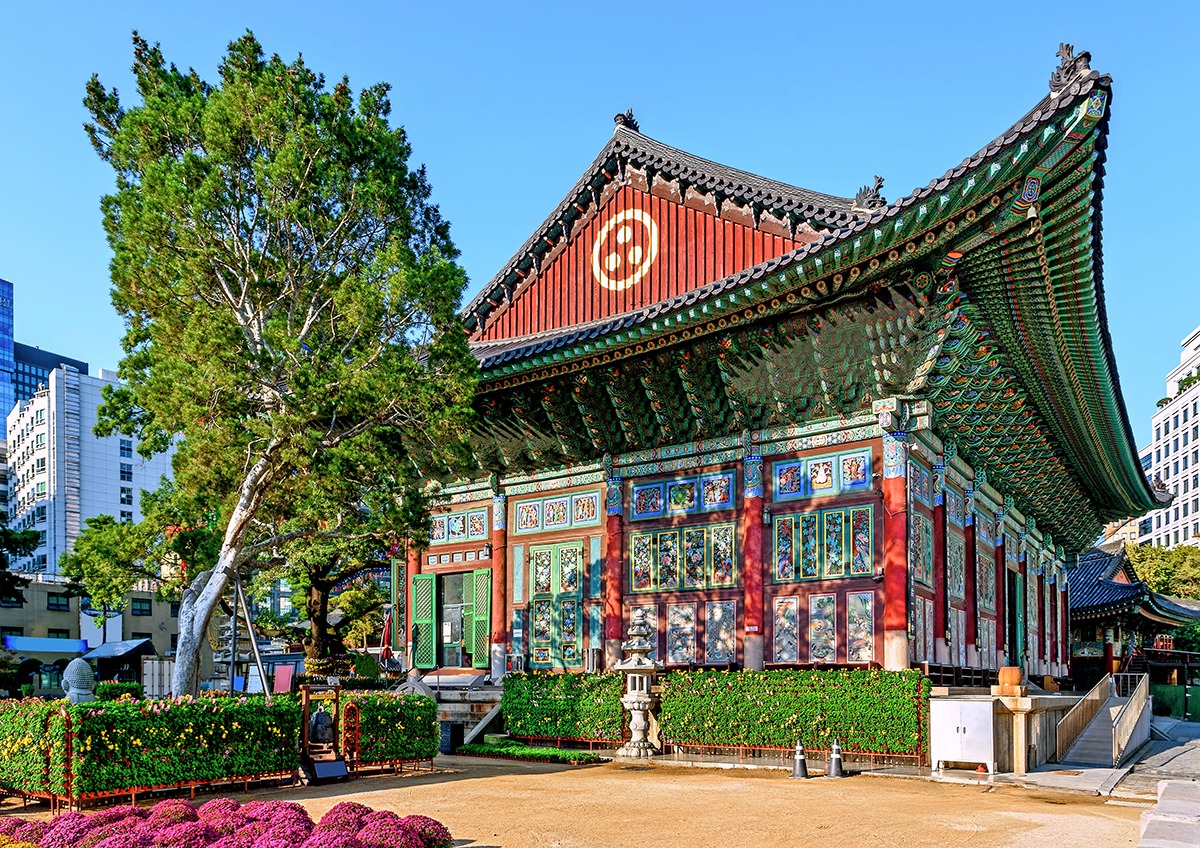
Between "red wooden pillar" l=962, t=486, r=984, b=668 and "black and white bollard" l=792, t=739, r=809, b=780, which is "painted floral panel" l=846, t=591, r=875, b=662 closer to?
"black and white bollard" l=792, t=739, r=809, b=780

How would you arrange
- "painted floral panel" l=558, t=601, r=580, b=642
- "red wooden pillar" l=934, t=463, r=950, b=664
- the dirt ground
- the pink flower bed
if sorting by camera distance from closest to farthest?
1. the pink flower bed
2. the dirt ground
3. "red wooden pillar" l=934, t=463, r=950, b=664
4. "painted floral panel" l=558, t=601, r=580, b=642

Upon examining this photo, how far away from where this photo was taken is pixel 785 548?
2036 centimetres

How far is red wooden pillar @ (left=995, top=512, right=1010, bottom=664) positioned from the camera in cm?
2578

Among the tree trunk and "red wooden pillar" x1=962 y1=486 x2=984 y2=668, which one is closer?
the tree trunk

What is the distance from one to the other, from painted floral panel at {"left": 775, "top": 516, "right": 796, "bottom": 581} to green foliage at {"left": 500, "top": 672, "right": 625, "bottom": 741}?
11.8ft

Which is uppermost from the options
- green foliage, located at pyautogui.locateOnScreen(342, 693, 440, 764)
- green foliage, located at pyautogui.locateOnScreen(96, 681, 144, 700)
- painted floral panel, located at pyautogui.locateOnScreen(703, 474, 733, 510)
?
painted floral panel, located at pyautogui.locateOnScreen(703, 474, 733, 510)

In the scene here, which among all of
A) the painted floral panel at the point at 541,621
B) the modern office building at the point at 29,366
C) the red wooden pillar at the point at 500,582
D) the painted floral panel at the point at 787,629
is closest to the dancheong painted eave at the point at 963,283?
the red wooden pillar at the point at 500,582

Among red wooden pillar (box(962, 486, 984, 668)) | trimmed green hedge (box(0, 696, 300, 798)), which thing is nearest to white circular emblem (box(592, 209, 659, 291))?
red wooden pillar (box(962, 486, 984, 668))

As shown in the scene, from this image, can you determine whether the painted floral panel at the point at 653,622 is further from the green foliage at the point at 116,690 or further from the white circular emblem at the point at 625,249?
the green foliage at the point at 116,690

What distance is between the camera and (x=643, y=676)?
A: 765 inches

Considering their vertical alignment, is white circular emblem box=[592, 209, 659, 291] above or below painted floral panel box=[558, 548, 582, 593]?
above

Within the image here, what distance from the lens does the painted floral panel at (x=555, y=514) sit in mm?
23828

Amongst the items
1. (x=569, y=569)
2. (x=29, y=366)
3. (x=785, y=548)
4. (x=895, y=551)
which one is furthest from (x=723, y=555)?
(x=29, y=366)

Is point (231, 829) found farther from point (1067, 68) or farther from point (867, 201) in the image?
point (867, 201)
